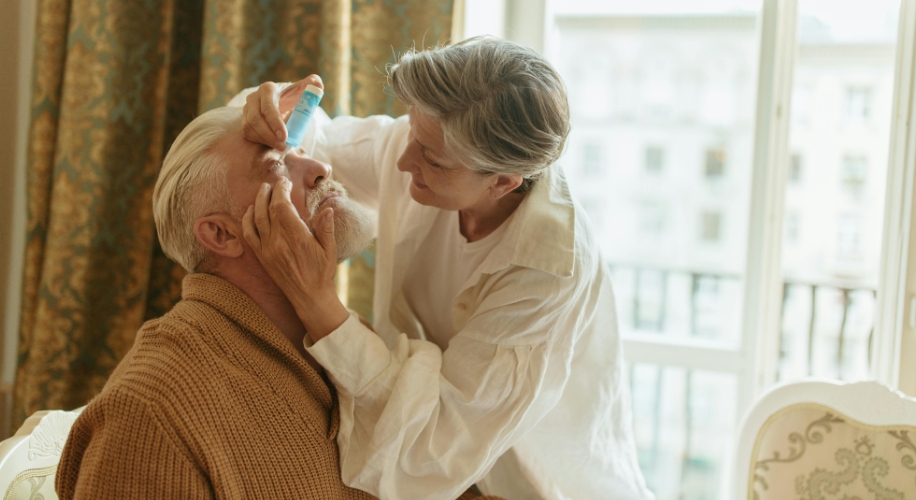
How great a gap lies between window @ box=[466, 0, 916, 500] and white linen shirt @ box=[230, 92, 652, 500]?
71 centimetres

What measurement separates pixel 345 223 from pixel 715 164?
128cm

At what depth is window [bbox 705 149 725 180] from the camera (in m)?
1.96

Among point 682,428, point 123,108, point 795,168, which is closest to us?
point 123,108

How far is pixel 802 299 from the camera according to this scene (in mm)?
1943

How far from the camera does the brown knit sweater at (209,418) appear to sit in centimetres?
92

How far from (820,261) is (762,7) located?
75 centimetres

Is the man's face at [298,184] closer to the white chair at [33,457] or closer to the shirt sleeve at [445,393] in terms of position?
the shirt sleeve at [445,393]

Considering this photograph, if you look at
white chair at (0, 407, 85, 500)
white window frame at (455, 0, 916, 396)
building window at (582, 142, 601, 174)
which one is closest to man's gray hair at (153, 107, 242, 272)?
white chair at (0, 407, 85, 500)

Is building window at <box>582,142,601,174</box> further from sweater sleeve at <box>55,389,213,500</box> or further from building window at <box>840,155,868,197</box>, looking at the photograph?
sweater sleeve at <box>55,389,213,500</box>

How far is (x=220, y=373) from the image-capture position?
1.03 metres

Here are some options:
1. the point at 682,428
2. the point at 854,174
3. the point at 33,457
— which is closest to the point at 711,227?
the point at 854,174

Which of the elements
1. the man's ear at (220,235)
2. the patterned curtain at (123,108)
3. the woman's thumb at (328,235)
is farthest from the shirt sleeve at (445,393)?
the patterned curtain at (123,108)

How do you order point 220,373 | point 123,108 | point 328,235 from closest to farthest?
point 220,373 → point 328,235 → point 123,108

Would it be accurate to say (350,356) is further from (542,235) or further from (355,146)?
(355,146)
